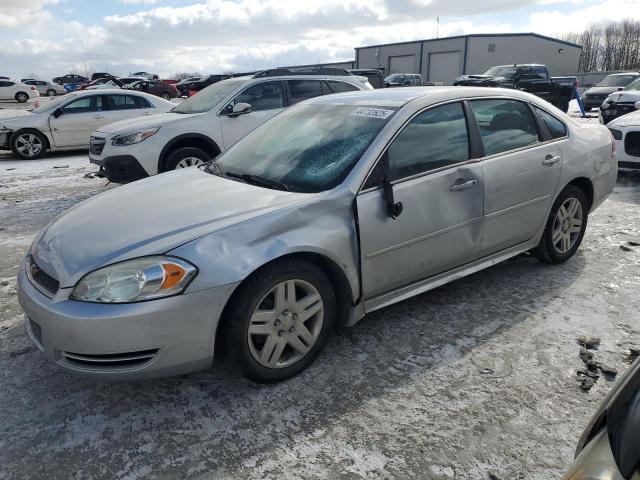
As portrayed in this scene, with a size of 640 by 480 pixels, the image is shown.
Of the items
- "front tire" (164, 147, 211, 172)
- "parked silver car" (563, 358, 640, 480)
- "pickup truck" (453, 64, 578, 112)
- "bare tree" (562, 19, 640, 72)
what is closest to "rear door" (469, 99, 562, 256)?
"parked silver car" (563, 358, 640, 480)

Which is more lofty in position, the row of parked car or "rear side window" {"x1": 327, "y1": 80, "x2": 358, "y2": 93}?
"rear side window" {"x1": 327, "y1": 80, "x2": 358, "y2": 93}

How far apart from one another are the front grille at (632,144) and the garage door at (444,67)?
41919mm

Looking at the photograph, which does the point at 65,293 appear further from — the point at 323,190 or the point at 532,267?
the point at 532,267

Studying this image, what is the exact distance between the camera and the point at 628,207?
633cm

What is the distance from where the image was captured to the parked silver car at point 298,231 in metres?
2.45

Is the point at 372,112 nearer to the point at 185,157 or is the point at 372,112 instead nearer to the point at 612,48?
the point at 185,157

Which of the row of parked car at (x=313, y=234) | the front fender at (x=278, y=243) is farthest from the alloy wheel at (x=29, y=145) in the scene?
the front fender at (x=278, y=243)

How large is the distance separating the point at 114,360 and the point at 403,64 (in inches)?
2070

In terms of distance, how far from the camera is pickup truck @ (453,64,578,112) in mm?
20298

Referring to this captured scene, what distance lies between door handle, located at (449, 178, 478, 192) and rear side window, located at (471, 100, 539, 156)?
0.33 meters

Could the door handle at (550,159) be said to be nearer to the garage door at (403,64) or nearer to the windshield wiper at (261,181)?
the windshield wiper at (261,181)

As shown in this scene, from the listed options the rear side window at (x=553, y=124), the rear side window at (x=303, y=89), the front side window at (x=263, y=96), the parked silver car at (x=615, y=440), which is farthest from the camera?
the rear side window at (x=303, y=89)

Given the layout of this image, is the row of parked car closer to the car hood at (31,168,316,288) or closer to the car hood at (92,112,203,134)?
the car hood at (31,168,316,288)

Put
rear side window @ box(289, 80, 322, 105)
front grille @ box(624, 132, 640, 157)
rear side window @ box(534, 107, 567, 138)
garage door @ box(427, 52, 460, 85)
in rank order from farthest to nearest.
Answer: garage door @ box(427, 52, 460, 85) → rear side window @ box(289, 80, 322, 105) → front grille @ box(624, 132, 640, 157) → rear side window @ box(534, 107, 567, 138)
